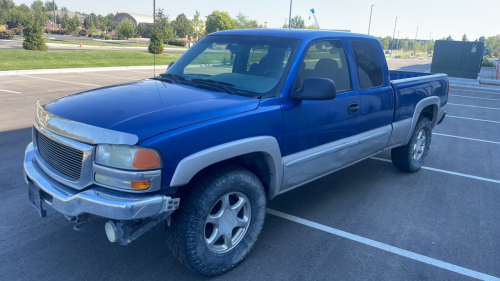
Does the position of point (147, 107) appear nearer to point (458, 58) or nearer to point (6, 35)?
point (458, 58)

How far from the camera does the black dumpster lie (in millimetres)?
22625

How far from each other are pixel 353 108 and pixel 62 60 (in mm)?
19148

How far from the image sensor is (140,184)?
2.64 m

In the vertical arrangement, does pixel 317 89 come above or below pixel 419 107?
above

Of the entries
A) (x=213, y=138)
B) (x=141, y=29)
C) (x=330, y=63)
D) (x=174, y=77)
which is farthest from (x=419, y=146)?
(x=141, y=29)

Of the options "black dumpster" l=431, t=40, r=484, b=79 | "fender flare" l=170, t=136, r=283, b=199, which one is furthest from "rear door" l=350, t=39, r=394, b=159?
"black dumpster" l=431, t=40, r=484, b=79

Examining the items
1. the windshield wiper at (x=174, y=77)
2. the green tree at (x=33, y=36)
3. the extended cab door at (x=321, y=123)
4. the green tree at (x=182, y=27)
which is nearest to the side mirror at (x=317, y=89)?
the extended cab door at (x=321, y=123)

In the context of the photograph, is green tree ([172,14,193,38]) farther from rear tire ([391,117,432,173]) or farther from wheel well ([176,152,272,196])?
wheel well ([176,152,272,196])

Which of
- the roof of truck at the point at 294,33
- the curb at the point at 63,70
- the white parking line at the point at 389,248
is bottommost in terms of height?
the white parking line at the point at 389,248

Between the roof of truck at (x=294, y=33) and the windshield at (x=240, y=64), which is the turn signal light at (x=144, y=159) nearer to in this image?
the windshield at (x=240, y=64)

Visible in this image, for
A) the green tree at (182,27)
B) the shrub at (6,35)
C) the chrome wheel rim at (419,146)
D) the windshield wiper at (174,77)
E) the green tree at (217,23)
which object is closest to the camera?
the windshield wiper at (174,77)

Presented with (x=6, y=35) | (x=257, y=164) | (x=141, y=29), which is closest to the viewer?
(x=257, y=164)

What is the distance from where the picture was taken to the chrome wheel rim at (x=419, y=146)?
19.5 feet

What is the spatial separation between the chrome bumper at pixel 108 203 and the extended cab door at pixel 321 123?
4.31ft
